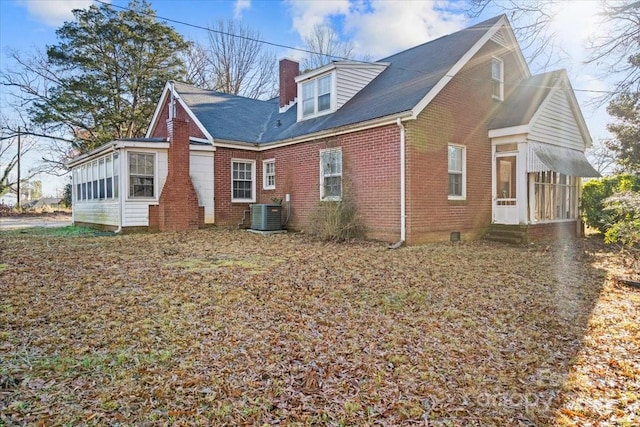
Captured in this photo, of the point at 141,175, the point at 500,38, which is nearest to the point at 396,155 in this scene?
the point at 500,38

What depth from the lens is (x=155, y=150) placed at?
13375mm

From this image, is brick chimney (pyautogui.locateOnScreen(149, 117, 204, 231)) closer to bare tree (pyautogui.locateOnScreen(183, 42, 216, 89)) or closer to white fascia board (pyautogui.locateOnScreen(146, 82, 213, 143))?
white fascia board (pyautogui.locateOnScreen(146, 82, 213, 143))

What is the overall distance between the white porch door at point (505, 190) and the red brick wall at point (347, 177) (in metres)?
4.25

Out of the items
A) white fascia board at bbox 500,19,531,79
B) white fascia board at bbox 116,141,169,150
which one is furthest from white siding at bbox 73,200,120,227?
white fascia board at bbox 500,19,531,79

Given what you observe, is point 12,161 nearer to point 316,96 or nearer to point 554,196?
point 316,96

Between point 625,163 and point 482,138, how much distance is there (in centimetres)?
397

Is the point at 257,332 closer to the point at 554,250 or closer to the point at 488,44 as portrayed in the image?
the point at 554,250

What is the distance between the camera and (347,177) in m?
11.7

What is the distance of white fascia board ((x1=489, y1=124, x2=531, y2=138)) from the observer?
37.8ft

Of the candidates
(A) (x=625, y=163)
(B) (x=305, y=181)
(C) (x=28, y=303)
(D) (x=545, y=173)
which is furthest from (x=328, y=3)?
(C) (x=28, y=303)

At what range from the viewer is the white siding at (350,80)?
13.5 metres

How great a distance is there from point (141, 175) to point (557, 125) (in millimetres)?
13942

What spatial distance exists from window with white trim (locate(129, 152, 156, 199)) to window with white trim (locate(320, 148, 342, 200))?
582 cm

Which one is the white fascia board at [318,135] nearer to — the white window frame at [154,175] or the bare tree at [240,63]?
the white window frame at [154,175]
